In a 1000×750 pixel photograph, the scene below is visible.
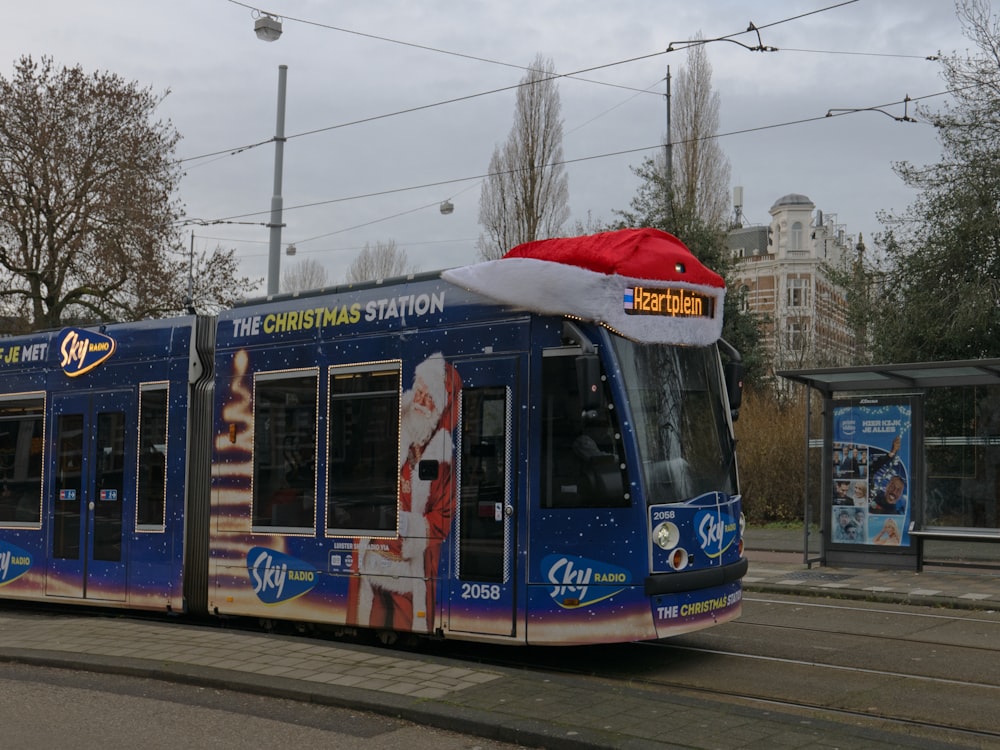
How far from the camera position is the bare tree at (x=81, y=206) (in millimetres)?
31516

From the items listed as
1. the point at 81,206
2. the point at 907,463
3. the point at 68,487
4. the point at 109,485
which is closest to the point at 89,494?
the point at 109,485

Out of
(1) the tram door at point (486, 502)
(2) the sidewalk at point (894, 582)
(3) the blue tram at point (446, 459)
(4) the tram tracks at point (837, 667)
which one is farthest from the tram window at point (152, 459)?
(2) the sidewalk at point (894, 582)

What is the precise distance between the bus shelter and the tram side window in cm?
965

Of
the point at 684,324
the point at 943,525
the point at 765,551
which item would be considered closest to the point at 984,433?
the point at 943,525

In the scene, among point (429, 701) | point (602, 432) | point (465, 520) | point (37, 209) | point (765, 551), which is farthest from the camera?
point (37, 209)

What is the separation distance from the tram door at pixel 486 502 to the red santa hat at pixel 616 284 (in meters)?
0.60

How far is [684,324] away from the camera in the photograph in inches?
362

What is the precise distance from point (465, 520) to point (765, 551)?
13002 mm

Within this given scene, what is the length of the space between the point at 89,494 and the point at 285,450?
123 inches

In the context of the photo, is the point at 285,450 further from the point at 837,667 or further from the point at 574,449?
the point at 837,667

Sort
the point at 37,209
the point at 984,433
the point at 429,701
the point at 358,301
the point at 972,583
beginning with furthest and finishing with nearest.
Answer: the point at 37,209 < the point at 984,433 < the point at 972,583 < the point at 358,301 < the point at 429,701

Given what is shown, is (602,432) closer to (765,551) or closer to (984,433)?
(984,433)

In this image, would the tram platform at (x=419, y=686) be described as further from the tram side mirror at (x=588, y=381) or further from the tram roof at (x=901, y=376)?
the tram roof at (x=901, y=376)

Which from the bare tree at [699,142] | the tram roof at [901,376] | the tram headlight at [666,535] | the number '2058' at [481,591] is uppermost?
the bare tree at [699,142]
